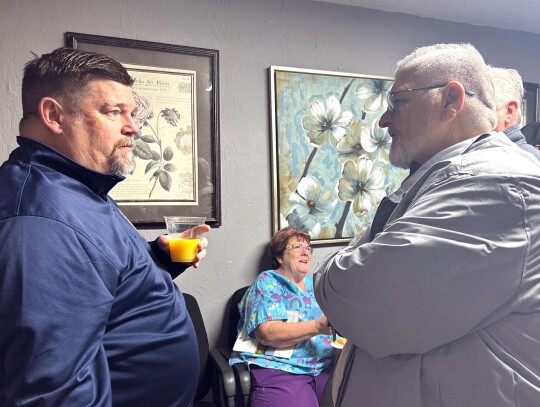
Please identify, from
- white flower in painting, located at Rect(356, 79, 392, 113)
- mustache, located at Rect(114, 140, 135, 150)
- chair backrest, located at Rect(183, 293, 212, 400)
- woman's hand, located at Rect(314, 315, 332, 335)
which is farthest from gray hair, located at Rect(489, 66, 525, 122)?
chair backrest, located at Rect(183, 293, 212, 400)

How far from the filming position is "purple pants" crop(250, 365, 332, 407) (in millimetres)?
2203

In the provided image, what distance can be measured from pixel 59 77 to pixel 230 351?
185 cm

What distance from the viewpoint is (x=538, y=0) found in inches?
119

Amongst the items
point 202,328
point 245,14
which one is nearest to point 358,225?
point 202,328

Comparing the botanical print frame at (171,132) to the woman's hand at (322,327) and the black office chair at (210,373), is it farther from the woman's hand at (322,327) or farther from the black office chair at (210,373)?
the woman's hand at (322,327)

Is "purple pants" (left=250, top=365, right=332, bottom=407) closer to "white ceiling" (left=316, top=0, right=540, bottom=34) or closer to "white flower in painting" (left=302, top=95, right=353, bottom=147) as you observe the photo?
"white flower in painting" (left=302, top=95, right=353, bottom=147)

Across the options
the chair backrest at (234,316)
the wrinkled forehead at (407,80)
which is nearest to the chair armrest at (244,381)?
the chair backrest at (234,316)

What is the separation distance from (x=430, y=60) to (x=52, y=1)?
2.02 m

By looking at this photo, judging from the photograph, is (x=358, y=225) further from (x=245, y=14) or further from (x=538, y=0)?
(x=538, y=0)

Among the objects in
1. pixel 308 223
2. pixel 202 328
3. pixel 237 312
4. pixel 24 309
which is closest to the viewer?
pixel 24 309

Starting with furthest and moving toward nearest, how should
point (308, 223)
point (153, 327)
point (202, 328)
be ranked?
point (308, 223), point (202, 328), point (153, 327)

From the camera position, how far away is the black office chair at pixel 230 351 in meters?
2.18

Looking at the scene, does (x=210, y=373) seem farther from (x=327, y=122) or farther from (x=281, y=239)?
(x=327, y=122)

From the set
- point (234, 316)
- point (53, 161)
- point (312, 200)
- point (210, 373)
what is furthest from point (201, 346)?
point (53, 161)
